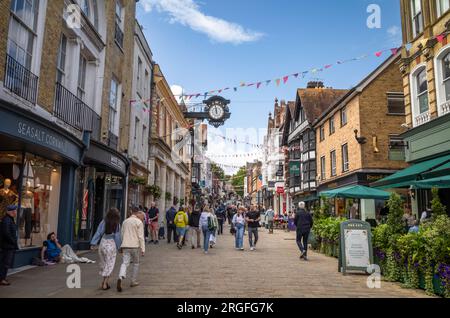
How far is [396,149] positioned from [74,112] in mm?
19559

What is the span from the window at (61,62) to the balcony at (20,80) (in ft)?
6.35

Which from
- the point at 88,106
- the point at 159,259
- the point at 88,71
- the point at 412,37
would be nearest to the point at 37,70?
the point at 88,106

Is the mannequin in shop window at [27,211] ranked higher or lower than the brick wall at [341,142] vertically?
lower

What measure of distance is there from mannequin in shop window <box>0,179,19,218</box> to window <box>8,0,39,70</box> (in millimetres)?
2930

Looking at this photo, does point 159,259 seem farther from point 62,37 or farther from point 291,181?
point 291,181

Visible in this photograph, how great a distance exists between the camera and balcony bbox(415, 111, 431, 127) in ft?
50.5

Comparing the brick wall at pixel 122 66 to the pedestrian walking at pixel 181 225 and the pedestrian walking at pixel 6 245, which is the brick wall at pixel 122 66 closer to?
the pedestrian walking at pixel 181 225

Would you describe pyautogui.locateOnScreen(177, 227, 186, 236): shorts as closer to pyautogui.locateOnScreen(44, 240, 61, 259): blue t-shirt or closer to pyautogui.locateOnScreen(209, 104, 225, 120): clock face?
pyautogui.locateOnScreen(44, 240, 61, 259): blue t-shirt

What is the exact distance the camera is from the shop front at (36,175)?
8352 millimetres

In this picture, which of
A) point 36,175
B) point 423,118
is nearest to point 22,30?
point 36,175

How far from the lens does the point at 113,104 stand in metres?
16.0

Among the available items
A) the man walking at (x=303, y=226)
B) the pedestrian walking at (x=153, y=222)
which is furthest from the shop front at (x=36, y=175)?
the man walking at (x=303, y=226)

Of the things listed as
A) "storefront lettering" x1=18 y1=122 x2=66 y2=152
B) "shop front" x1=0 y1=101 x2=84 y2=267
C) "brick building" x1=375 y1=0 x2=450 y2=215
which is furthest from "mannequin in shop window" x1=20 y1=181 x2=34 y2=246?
"brick building" x1=375 y1=0 x2=450 y2=215

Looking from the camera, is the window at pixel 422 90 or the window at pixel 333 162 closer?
the window at pixel 422 90
